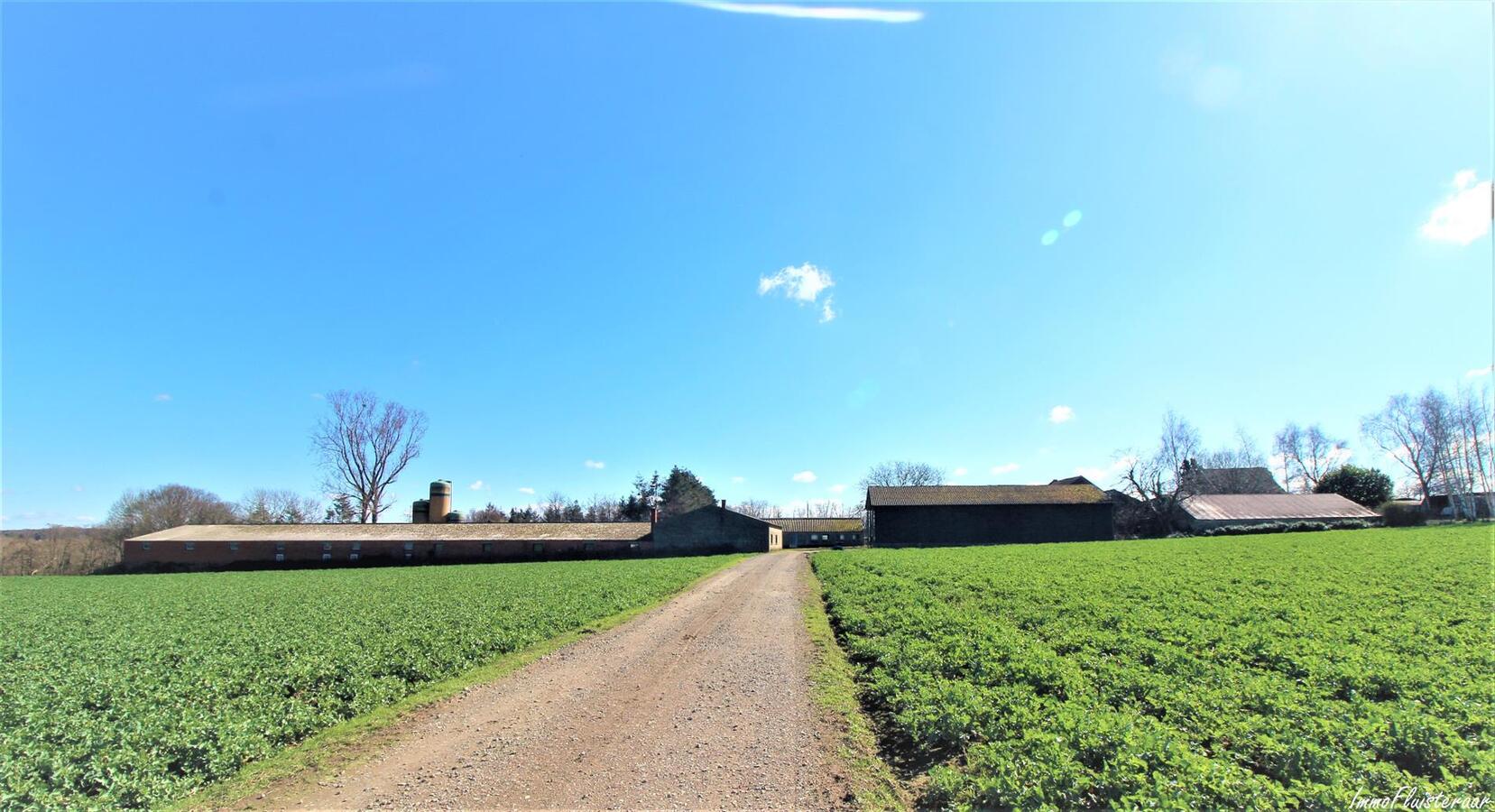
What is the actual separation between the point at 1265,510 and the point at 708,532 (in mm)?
59504

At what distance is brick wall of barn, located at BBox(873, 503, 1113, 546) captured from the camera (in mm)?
54781

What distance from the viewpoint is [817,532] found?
7819cm

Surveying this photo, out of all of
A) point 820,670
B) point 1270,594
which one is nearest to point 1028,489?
point 1270,594

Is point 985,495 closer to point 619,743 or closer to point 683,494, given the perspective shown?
→ point 683,494

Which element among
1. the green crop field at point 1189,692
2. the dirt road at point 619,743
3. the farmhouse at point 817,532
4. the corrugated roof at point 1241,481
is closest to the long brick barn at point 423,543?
the farmhouse at point 817,532

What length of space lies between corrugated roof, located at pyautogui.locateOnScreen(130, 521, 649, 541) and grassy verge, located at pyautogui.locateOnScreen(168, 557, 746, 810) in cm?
A: 4695

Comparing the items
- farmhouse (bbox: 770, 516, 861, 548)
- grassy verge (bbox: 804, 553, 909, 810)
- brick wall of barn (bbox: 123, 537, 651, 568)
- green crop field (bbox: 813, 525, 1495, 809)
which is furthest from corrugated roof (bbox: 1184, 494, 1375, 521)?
grassy verge (bbox: 804, 553, 909, 810)

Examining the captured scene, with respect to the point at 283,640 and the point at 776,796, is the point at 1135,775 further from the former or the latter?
the point at 283,640

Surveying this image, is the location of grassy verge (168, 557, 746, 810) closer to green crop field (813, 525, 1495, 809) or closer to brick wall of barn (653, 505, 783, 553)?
green crop field (813, 525, 1495, 809)

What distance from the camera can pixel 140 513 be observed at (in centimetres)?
6278

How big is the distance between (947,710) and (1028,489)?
191 feet

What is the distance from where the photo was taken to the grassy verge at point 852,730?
5.47 meters

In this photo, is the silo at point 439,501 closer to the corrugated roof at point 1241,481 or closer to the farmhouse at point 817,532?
the farmhouse at point 817,532

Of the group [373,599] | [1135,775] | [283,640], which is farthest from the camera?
[373,599]
